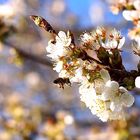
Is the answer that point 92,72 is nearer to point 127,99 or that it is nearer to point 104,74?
point 104,74

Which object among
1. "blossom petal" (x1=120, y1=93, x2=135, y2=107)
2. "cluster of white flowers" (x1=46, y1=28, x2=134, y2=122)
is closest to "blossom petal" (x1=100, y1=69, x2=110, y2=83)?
"cluster of white flowers" (x1=46, y1=28, x2=134, y2=122)

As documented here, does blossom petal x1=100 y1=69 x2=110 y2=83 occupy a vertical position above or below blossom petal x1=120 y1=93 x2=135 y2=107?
above

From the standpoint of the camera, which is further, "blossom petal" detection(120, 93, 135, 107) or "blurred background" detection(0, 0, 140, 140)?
"blurred background" detection(0, 0, 140, 140)

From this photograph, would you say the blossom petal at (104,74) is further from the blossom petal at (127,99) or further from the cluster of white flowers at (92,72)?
the blossom petal at (127,99)

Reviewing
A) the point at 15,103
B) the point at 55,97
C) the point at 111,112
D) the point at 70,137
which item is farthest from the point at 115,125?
the point at 55,97

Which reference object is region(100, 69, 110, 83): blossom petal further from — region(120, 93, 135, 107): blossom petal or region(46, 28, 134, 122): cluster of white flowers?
region(120, 93, 135, 107): blossom petal

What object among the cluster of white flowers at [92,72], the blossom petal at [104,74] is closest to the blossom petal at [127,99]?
the cluster of white flowers at [92,72]


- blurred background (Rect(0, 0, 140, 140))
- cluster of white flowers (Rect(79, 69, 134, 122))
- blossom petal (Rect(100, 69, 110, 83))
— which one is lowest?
cluster of white flowers (Rect(79, 69, 134, 122))
